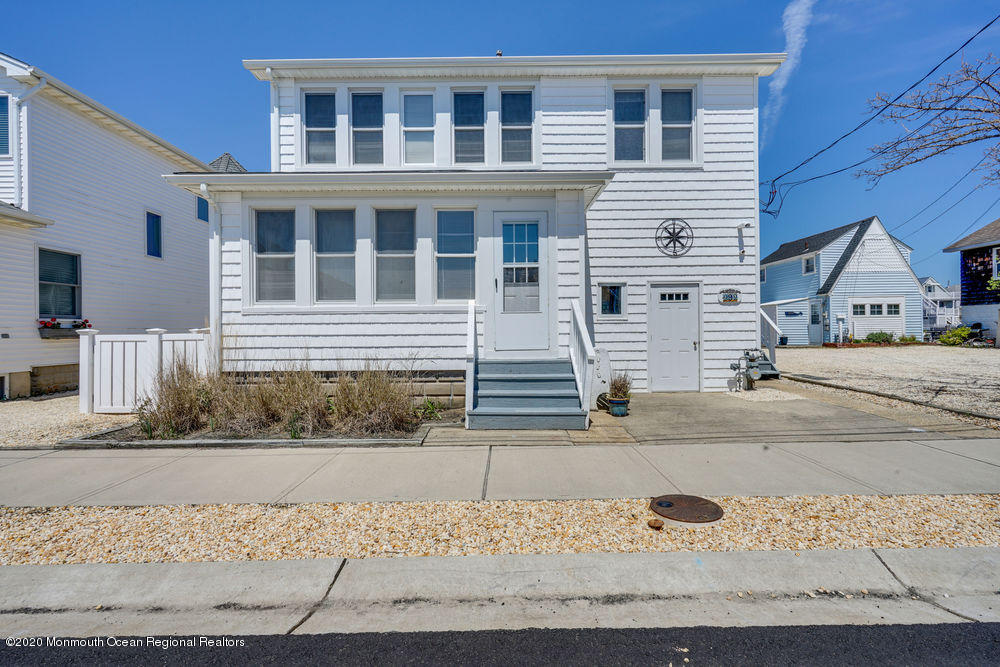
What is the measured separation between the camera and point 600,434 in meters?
6.59

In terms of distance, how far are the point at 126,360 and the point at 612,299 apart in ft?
28.8

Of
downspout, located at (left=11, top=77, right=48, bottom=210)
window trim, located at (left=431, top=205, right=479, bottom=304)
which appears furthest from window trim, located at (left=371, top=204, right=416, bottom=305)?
downspout, located at (left=11, top=77, right=48, bottom=210)

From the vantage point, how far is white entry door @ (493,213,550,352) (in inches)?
336

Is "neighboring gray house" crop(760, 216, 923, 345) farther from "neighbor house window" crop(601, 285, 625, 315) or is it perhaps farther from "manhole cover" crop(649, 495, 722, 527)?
"manhole cover" crop(649, 495, 722, 527)

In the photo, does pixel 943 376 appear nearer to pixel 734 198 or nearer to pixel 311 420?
pixel 734 198

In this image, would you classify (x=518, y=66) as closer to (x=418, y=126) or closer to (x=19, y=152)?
(x=418, y=126)

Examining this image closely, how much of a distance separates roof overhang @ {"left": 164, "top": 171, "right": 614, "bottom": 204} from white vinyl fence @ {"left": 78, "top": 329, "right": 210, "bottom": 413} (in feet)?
8.36

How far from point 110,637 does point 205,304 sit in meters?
15.6

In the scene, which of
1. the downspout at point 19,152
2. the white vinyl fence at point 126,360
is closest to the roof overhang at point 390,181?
the white vinyl fence at point 126,360

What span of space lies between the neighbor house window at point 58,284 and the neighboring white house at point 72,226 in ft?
0.08

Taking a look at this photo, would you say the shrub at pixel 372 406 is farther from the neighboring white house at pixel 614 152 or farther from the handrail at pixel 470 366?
the neighboring white house at pixel 614 152

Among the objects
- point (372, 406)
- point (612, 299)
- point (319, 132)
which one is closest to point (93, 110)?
point (319, 132)

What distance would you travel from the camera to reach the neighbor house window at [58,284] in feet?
35.0

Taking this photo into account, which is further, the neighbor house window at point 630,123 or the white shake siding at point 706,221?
the neighbor house window at point 630,123
